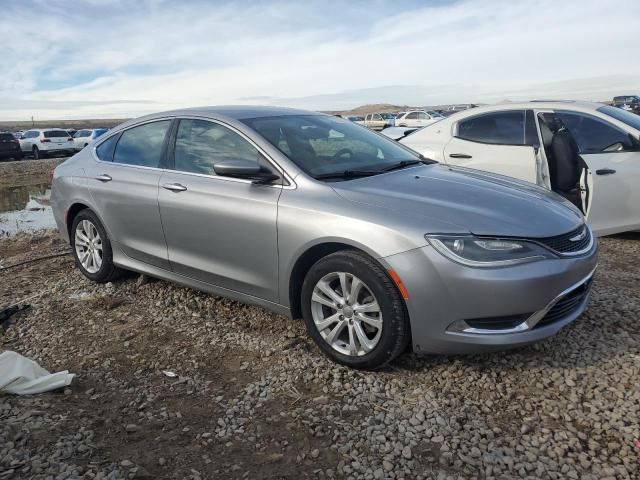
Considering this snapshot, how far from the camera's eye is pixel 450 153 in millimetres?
6656

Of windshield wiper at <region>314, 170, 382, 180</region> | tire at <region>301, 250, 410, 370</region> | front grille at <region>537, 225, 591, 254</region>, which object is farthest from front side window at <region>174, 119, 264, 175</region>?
front grille at <region>537, 225, 591, 254</region>

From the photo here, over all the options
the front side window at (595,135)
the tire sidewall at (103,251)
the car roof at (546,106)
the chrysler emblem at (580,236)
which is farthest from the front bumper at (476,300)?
the car roof at (546,106)

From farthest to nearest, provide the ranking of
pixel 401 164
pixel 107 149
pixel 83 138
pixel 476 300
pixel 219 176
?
pixel 83 138 → pixel 107 149 → pixel 401 164 → pixel 219 176 → pixel 476 300

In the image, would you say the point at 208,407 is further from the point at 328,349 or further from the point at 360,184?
the point at 360,184

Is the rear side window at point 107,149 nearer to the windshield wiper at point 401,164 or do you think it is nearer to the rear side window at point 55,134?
the windshield wiper at point 401,164

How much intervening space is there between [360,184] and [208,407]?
1.65 metres

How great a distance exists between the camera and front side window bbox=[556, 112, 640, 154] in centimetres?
582

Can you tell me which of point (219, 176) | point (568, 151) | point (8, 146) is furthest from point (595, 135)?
point (8, 146)

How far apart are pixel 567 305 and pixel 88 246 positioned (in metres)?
4.19

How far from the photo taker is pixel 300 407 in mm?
3014

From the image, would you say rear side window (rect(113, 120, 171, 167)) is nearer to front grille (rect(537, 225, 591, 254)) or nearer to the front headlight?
the front headlight

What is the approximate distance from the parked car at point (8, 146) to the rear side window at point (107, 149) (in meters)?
23.4

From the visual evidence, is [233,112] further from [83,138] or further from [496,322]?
[83,138]

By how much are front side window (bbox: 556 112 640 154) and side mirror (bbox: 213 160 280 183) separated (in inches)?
158
